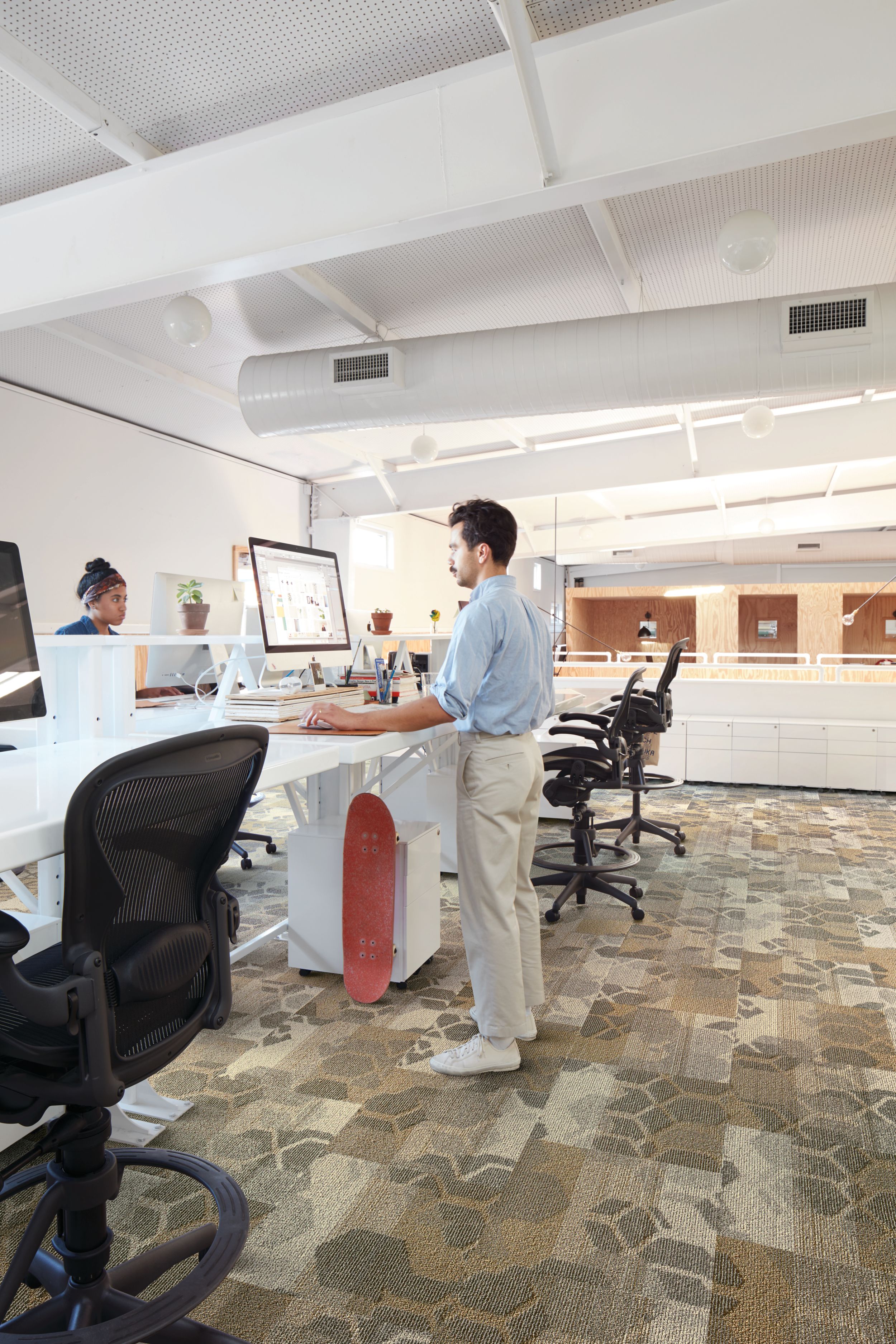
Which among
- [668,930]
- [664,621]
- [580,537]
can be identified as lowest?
[668,930]

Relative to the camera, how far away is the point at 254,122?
3.58 meters

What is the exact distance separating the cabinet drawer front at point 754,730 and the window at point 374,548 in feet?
16.7

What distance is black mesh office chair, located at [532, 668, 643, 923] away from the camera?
378 centimetres

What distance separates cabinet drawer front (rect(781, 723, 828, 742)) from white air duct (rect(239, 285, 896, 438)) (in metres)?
2.86

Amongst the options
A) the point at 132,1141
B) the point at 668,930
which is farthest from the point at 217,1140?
the point at 668,930

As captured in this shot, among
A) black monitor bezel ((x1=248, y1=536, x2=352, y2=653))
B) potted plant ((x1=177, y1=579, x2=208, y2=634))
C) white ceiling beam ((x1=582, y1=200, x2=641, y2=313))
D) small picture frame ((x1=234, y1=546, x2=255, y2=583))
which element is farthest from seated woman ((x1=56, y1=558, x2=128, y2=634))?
small picture frame ((x1=234, y1=546, x2=255, y2=583))

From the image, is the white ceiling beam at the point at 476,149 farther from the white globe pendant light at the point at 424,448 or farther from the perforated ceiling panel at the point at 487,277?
the white globe pendant light at the point at 424,448

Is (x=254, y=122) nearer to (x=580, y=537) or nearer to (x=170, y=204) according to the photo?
(x=170, y=204)

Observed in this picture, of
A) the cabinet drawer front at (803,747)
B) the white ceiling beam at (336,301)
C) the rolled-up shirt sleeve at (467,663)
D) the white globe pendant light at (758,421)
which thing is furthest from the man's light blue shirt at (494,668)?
the cabinet drawer front at (803,747)

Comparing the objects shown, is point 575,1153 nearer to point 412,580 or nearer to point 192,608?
point 192,608

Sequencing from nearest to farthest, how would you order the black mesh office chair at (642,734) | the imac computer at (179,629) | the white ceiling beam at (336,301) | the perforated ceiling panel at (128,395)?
the imac computer at (179,629)
the black mesh office chair at (642,734)
the white ceiling beam at (336,301)
the perforated ceiling panel at (128,395)

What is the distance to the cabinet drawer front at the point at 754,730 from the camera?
6.71 m

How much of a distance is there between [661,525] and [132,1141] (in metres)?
11.6

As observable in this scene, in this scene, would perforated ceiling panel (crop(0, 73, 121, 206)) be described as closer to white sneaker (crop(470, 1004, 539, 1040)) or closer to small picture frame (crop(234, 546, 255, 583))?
white sneaker (crop(470, 1004, 539, 1040))
